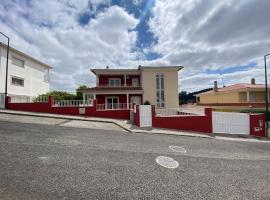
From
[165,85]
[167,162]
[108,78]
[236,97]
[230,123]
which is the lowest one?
[167,162]

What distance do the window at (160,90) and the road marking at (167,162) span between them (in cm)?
1842

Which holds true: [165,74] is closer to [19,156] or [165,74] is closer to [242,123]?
[242,123]

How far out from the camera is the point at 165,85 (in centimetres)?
2580

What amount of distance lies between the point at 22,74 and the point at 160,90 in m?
19.4

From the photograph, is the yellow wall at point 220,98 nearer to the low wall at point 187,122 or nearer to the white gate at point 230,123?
the white gate at point 230,123

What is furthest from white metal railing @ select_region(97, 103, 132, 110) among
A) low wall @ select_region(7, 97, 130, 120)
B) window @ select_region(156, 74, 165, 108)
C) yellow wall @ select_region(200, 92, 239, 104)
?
yellow wall @ select_region(200, 92, 239, 104)

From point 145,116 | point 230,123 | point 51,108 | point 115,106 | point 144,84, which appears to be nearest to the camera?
point 145,116

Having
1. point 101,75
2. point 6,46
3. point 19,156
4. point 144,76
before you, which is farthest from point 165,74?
point 19,156

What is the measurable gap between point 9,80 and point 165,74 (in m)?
20.2

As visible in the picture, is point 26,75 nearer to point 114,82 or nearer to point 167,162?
point 114,82

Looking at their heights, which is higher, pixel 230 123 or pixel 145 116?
pixel 145 116

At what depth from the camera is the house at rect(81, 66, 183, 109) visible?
24781mm

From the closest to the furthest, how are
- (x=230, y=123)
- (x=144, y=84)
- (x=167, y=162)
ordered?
(x=167, y=162) < (x=230, y=123) < (x=144, y=84)

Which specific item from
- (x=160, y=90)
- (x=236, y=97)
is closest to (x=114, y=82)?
(x=160, y=90)
